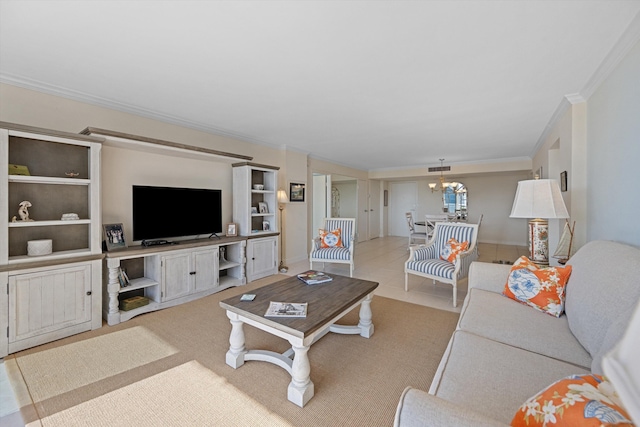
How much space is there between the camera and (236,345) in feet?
6.66

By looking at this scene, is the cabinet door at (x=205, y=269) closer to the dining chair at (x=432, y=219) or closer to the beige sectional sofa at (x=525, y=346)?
the beige sectional sofa at (x=525, y=346)

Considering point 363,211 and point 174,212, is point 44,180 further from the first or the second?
point 363,211

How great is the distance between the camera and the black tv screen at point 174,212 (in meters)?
3.12

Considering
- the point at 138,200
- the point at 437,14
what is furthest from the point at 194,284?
the point at 437,14

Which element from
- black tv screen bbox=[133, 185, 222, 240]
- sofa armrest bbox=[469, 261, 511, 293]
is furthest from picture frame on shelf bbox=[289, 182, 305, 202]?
sofa armrest bbox=[469, 261, 511, 293]

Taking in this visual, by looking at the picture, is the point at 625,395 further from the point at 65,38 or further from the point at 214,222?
the point at 214,222

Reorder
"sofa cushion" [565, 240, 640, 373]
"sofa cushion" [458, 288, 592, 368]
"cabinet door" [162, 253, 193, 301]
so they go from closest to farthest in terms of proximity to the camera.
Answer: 1. "sofa cushion" [565, 240, 640, 373]
2. "sofa cushion" [458, 288, 592, 368]
3. "cabinet door" [162, 253, 193, 301]

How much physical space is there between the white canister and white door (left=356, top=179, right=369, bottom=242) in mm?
6468

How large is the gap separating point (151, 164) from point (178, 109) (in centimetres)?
76

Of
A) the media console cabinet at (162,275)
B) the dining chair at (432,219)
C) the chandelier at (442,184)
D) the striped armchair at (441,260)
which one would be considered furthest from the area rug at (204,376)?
the chandelier at (442,184)

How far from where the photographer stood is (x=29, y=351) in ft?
7.29

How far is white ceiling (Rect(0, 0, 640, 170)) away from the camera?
164 centimetres

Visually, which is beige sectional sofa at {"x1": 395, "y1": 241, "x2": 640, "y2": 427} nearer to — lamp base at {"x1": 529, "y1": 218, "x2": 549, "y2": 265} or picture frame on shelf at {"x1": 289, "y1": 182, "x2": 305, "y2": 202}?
lamp base at {"x1": 529, "y1": 218, "x2": 549, "y2": 265}

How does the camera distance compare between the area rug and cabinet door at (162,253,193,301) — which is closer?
the area rug
